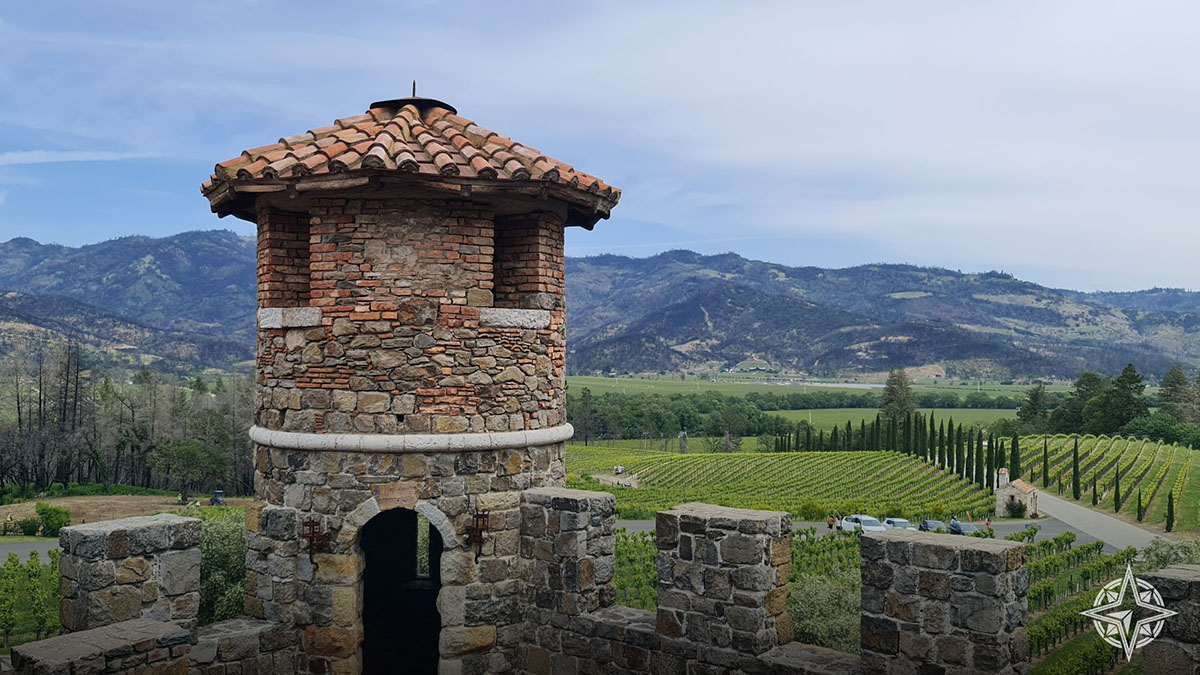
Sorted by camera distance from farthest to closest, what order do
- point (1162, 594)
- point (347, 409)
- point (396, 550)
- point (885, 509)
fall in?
point (885, 509) < point (396, 550) < point (347, 409) < point (1162, 594)

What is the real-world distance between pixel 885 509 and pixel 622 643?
48.5m

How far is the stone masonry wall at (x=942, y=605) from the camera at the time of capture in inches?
247

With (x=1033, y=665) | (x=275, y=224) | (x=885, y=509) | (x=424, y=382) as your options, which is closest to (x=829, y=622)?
(x=1033, y=665)

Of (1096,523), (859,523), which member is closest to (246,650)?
(859,523)

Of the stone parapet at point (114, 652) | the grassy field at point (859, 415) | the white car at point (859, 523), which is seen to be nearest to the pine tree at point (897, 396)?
the grassy field at point (859, 415)

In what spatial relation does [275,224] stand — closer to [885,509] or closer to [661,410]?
[885,509]

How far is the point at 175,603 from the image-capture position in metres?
8.04

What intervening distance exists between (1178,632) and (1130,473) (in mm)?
64709

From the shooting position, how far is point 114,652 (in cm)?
650

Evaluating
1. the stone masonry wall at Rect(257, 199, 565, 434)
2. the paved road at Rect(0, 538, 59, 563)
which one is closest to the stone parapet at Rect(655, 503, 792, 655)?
the stone masonry wall at Rect(257, 199, 565, 434)

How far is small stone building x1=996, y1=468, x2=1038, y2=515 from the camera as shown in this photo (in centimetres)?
5331

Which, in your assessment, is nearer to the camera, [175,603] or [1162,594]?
[1162,594]

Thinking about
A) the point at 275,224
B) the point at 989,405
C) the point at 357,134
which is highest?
the point at 357,134

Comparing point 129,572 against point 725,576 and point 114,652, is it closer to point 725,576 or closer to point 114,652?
point 114,652
